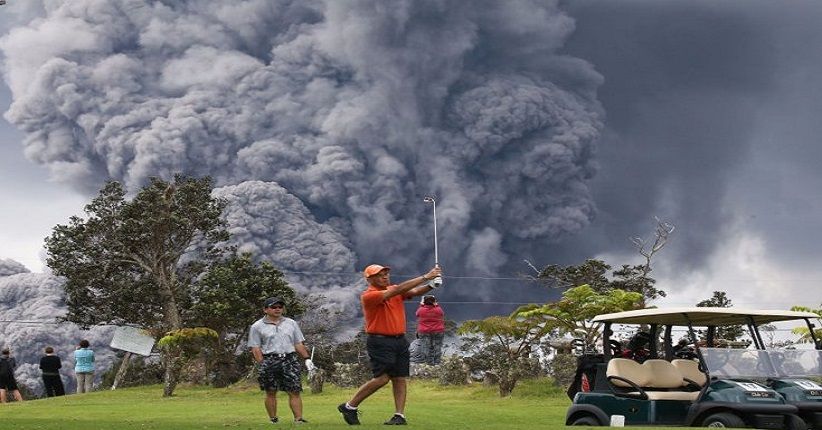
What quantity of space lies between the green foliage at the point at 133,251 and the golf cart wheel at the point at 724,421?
34.1 meters

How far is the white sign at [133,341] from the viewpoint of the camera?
139ft

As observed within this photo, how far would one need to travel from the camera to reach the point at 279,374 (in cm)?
1336

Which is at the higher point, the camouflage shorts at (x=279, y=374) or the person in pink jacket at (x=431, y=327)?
the person in pink jacket at (x=431, y=327)

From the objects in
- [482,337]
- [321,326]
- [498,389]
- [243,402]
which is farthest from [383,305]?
[321,326]

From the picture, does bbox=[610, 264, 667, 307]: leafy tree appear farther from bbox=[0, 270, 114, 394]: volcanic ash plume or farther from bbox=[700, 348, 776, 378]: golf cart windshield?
bbox=[0, 270, 114, 394]: volcanic ash plume

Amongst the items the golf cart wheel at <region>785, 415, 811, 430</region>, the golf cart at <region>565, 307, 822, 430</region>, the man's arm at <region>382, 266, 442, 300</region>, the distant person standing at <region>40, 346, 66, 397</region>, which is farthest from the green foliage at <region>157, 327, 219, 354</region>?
the golf cart wheel at <region>785, 415, 811, 430</region>

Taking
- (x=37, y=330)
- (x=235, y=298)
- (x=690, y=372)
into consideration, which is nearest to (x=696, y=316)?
(x=690, y=372)

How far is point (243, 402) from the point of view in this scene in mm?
24938

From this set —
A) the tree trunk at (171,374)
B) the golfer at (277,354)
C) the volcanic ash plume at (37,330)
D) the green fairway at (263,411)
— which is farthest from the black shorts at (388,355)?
the volcanic ash plume at (37,330)

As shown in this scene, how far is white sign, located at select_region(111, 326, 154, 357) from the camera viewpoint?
42.3 m

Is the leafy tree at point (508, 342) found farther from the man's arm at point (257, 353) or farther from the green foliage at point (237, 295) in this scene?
the man's arm at point (257, 353)

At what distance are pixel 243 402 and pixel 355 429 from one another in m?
14.5

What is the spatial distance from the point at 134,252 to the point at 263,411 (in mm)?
26219

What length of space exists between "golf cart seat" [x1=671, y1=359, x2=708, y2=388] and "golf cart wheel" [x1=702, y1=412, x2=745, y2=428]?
1.14 metres
